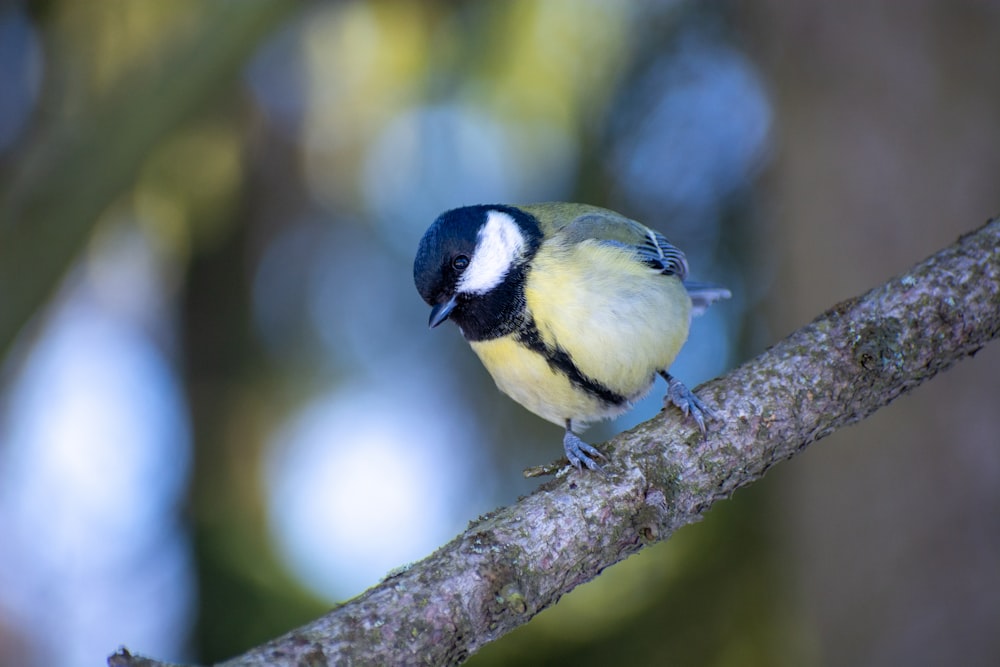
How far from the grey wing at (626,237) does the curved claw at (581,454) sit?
0.62m

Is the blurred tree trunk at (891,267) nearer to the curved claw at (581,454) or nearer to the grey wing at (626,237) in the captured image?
the grey wing at (626,237)

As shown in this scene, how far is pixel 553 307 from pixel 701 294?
92cm

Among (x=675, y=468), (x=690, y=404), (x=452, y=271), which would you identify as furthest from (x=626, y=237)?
(x=675, y=468)

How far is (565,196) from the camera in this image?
4559 mm

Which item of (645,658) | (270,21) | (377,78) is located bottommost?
(645,658)

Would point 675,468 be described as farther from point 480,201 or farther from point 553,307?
point 480,201

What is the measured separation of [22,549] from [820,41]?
164 inches

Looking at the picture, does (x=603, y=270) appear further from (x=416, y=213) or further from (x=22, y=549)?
(x=22, y=549)

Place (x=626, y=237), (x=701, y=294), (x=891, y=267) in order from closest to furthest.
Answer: (x=626, y=237), (x=701, y=294), (x=891, y=267)

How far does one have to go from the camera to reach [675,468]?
1.79 meters

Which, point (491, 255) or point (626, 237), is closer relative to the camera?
point (491, 255)

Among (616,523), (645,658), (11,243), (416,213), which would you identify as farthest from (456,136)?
(616,523)

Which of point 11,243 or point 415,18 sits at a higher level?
point 415,18

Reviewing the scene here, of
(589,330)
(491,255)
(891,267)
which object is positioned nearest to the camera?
(589,330)
